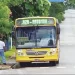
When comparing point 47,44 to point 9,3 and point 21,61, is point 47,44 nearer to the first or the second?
point 21,61

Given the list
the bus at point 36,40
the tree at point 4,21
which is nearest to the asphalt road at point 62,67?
the bus at point 36,40

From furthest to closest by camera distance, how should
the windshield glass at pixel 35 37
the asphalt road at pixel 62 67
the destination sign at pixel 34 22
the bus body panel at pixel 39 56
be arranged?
the destination sign at pixel 34 22 → the windshield glass at pixel 35 37 → the bus body panel at pixel 39 56 → the asphalt road at pixel 62 67

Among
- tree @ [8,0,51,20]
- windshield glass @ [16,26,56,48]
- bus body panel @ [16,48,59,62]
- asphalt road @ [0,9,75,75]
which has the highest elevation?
tree @ [8,0,51,20]

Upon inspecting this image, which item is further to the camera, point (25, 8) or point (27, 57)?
point (25, 8)

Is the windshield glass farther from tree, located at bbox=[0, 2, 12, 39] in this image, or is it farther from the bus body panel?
tree, located at bbox=[0, 2, 12, 39]

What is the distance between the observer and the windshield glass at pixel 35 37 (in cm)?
2573

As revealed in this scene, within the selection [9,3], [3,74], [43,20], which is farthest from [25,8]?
[3,74]

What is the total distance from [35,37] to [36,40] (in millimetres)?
211

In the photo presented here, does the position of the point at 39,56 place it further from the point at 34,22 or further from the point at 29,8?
the point at 29,8

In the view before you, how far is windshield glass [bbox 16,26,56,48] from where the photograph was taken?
25.7 metres

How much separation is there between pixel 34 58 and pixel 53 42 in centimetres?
142

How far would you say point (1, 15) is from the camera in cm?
2962

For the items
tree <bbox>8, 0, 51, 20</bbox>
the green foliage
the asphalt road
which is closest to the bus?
the asphalt road

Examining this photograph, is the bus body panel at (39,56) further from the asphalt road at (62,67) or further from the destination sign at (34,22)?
the destination sign at (34,22)
